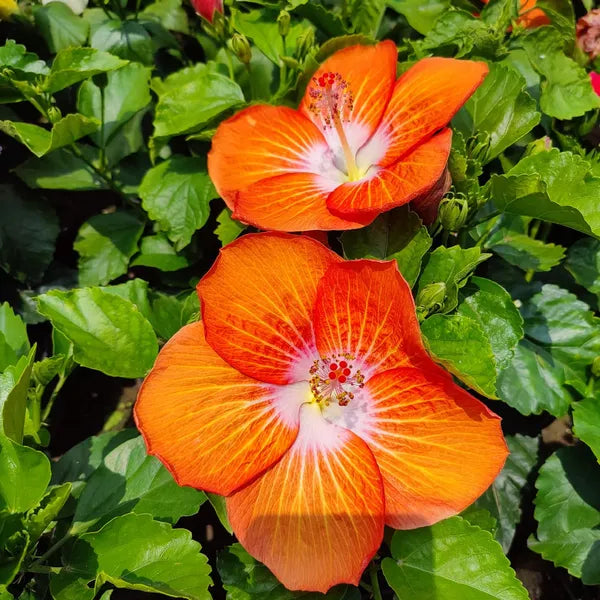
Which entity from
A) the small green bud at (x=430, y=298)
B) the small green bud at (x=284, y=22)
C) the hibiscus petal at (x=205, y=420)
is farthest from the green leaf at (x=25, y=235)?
the small green bud at (x=430, y=298)

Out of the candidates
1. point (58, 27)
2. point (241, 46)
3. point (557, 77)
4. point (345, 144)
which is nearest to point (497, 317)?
point (345, 144)

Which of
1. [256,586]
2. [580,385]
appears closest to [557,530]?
[580,385]

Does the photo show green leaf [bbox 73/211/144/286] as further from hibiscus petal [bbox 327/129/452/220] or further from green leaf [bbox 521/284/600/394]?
green leaf [bbox 521/284/600/394]

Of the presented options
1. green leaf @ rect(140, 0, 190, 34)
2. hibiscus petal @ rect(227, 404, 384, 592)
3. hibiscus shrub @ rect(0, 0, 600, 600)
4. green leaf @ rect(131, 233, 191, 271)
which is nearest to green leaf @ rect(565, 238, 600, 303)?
hibiscus shrub @ rect(0, 0, 600, 600)

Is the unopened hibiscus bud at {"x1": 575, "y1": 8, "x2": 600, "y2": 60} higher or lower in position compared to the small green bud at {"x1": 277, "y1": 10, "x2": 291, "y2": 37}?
lower

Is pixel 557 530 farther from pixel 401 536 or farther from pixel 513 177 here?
pixel 513 177

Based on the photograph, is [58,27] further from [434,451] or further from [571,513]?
[571,513]

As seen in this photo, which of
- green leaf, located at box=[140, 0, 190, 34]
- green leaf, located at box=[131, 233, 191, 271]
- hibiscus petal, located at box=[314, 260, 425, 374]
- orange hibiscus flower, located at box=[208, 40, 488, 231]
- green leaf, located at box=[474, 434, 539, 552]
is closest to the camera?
hibiscus petal, located at box=[314, 260, 425, 374]
